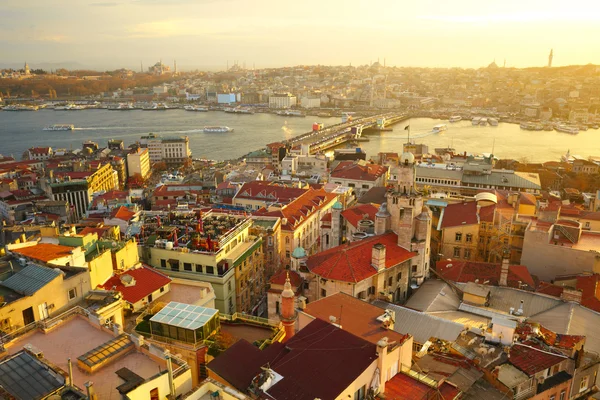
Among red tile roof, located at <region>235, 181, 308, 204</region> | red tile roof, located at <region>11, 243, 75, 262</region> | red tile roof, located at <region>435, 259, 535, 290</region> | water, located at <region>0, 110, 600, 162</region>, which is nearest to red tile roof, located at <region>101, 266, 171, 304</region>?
red tile roof, located at <region>11, 243, 75, 262</region>

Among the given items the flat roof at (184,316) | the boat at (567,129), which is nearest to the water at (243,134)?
the boat at (567,129)

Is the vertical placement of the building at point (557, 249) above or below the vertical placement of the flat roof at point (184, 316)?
below

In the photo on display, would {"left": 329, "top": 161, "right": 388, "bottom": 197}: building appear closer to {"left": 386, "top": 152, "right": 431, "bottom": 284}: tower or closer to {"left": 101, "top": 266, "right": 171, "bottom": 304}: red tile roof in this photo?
{"left": 386, "top": 152, "right": 431, "bottom": 284}: tower

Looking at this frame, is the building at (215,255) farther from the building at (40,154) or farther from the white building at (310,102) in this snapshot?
Result: the white building at (310,102)

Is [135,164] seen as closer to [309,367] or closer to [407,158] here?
[407,158]

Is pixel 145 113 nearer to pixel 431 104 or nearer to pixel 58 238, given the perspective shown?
pixel 431 104

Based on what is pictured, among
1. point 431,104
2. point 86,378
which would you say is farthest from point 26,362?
point 431,104

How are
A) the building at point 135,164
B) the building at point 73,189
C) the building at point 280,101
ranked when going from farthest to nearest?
the building at point 280,101 → the building at point 135,164 → the building at point 73,189
